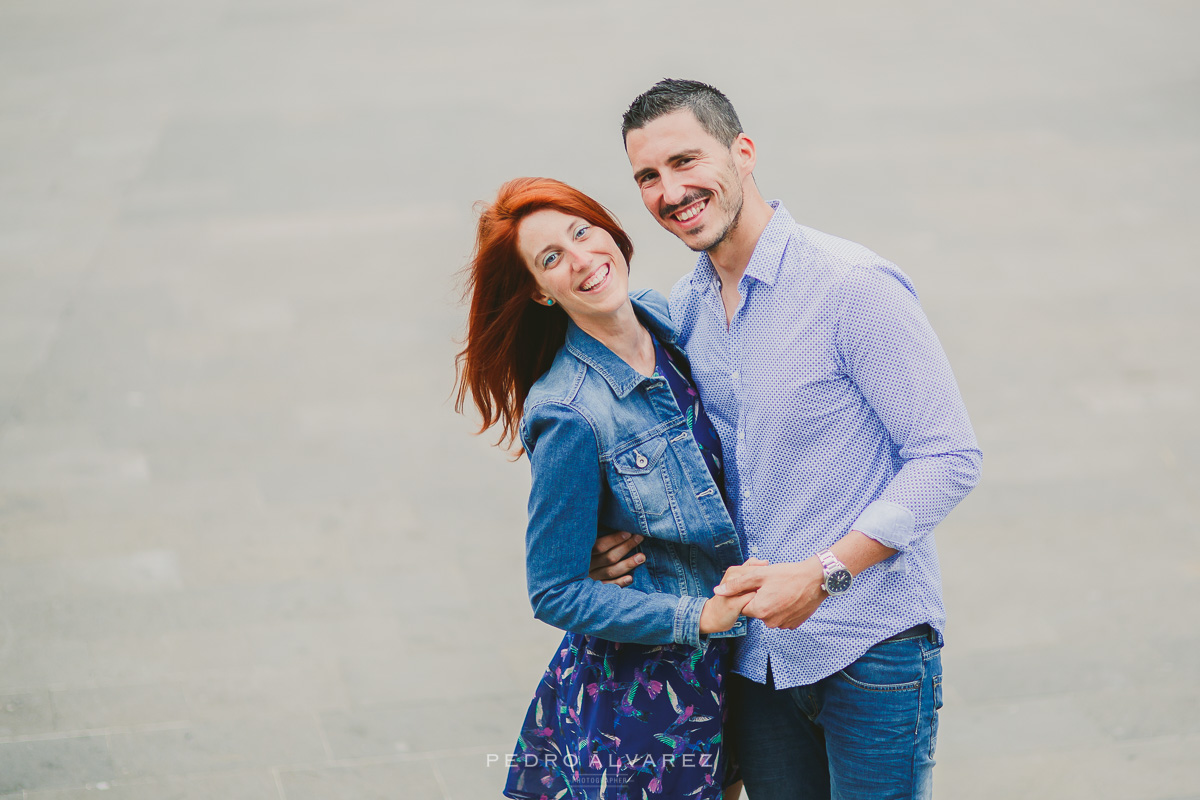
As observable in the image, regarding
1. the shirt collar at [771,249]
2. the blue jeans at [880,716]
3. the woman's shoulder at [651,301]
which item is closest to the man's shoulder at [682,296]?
the woman's shoulder at [651,301]

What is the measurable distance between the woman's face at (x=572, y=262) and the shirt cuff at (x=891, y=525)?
633 mm

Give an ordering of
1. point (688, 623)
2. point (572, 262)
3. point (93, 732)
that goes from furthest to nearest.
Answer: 1. point (93, 732)
2. point (572, 262)
3. point (688, 623)

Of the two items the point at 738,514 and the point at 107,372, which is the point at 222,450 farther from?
the point at 738,514

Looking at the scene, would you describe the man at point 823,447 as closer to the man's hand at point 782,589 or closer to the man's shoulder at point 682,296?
the man's hand at point 782,589

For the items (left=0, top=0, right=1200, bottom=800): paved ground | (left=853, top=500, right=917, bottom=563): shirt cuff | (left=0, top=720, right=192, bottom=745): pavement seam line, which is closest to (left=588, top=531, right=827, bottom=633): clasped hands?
(left=853, top=500, right=917, bottom=563): shirt cuff

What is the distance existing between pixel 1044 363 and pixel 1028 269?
3.39ft

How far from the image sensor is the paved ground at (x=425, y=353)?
13.1ft

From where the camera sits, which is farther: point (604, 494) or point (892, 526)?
point (604, 494)

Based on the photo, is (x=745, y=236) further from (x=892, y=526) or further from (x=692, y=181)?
(x=892, y=526)

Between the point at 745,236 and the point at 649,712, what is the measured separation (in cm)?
96

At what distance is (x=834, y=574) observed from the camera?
2186 millimetres

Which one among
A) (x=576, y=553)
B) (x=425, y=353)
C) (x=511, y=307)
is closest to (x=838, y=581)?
(x=576, y=553)

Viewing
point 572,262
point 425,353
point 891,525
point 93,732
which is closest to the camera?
point 891,525

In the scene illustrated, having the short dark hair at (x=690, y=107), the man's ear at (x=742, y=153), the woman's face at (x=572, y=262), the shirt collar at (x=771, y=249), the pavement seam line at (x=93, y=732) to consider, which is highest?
the short dark hair at (x=690, y=107)
